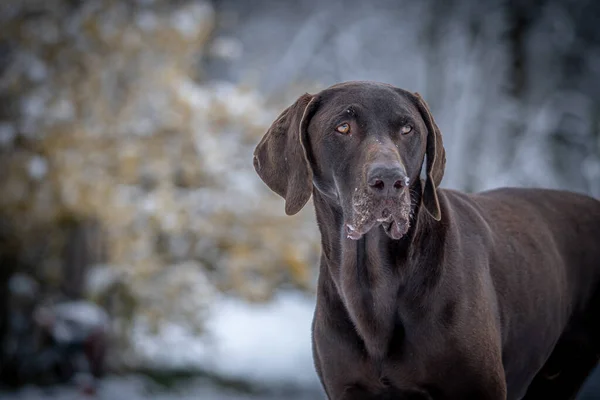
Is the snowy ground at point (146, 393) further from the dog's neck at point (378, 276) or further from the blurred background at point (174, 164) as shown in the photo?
the dog's neck at point (378, 276)

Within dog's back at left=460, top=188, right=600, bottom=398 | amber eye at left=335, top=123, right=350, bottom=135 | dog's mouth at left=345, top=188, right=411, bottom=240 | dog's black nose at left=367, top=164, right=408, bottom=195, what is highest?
amber eye at left=335, top=123, right=350, bottom=135

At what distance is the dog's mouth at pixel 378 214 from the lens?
2787 millimetres

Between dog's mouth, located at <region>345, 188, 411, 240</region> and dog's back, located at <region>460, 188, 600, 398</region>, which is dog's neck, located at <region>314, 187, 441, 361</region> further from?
dog's back, located at <region>460, 188, 600, 398</region>

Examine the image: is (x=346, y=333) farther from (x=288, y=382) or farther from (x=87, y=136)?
(x=288, y=382)

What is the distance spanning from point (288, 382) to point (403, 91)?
36.2 ft

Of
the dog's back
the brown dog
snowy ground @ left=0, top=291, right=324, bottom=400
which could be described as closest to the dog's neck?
the brown dog

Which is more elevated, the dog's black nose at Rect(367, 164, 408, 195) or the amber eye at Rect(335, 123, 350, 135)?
the amber eye at Rect(335, 123, 350, 135)

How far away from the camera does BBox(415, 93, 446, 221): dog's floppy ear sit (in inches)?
120

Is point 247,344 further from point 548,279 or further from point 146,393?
point 548,279

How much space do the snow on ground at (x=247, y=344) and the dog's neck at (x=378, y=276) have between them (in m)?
9.51

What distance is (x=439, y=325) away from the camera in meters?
2.98

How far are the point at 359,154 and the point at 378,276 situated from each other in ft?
1.67

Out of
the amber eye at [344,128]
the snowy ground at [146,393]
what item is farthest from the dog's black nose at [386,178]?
the snowy ground at [146,393]

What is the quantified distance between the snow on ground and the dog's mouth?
386 inches
